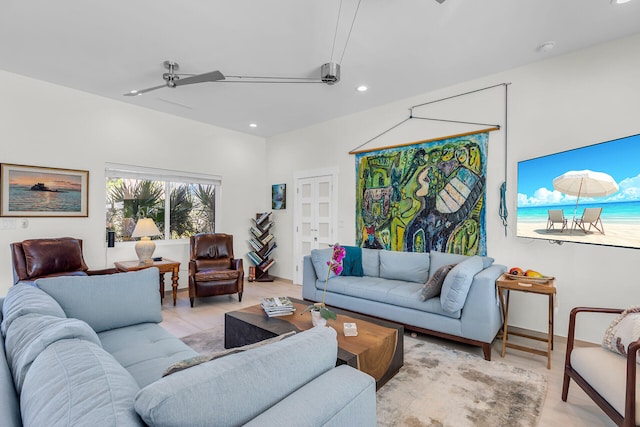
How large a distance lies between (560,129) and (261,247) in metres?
4.81

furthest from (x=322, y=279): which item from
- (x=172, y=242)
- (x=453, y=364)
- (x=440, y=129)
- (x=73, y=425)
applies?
(x=73, y=425)

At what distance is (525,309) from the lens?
10.8 ft

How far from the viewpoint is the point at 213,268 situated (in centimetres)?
457

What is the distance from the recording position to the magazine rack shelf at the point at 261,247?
583 centimetres

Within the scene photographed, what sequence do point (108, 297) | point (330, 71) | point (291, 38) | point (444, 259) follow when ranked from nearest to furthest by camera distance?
point (108, 297), point (291, 38), point (330, 71), point (444, 259)

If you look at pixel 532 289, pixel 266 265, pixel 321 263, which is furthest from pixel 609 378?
pixel 266 265

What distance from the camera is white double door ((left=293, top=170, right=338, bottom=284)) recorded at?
5105 millimetres

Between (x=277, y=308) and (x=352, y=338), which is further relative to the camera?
(x=277, y=308)

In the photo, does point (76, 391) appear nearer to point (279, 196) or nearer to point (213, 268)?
point (213, 268)

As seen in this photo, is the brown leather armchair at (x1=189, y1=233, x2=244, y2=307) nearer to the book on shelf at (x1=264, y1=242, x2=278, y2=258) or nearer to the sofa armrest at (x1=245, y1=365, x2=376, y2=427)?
the book on shelf at (x1=264, y1=242, x2=278, y2=258)

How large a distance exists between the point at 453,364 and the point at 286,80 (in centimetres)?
343

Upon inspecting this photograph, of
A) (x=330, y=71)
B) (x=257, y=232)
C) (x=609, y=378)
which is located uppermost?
(x=330, y=71)

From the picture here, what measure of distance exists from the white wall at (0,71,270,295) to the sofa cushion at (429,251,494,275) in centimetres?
369

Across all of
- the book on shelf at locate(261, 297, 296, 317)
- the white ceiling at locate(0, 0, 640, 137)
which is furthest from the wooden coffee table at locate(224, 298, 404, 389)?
the white ceiling at locate(0, 0, 640, 137)
